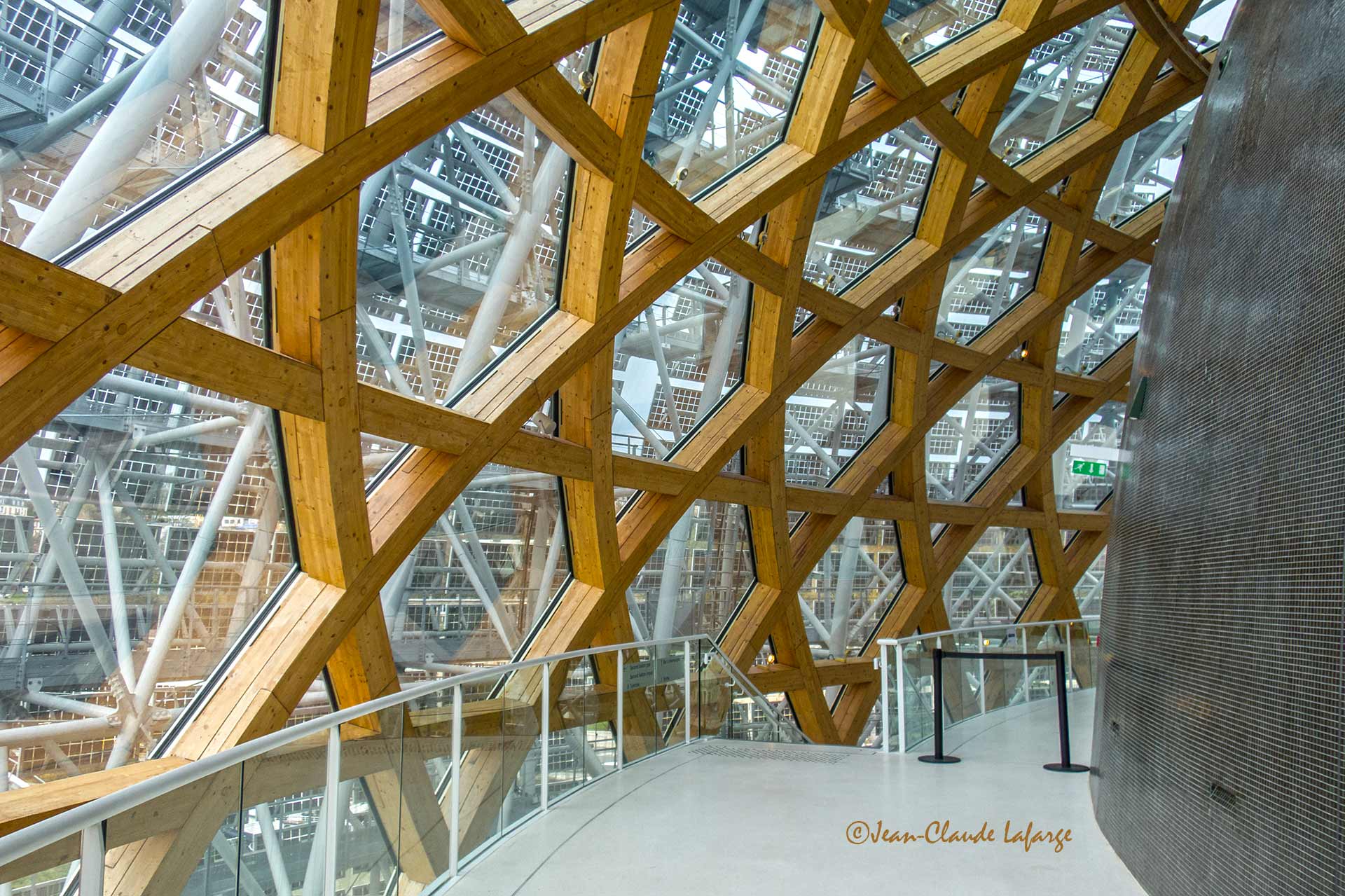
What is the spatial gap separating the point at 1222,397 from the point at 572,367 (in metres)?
8.50

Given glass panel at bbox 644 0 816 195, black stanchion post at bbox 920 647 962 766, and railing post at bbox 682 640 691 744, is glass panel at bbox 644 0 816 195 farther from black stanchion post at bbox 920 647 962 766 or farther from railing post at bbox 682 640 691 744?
black stanchion post at bbox 920 647 962 766

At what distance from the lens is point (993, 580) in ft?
90.1

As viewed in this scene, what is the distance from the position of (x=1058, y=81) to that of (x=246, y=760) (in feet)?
64.0

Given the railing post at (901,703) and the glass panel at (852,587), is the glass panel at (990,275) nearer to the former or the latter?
the glass panel at (852,587)

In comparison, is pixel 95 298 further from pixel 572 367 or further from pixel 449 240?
pixel 572 367

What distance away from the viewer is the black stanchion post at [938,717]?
399 inches

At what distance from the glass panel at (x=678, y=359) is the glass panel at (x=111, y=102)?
8.78 metres

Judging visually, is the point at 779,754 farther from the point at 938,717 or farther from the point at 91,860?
the point at 91,860

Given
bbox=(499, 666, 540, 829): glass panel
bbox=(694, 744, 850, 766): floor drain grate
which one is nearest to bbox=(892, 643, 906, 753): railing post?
bbox=(694, 744, 850, 766): floor drain grate

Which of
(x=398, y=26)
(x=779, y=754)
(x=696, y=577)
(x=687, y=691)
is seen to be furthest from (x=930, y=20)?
(x=779, y=754)

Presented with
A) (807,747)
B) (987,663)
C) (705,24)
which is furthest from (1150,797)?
(705,24)

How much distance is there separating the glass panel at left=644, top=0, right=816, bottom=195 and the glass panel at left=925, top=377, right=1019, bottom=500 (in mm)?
11821

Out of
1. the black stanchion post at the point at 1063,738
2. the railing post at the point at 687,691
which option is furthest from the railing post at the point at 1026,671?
the railing post at the point at 687,691

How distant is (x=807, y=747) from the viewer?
35.5 feet
